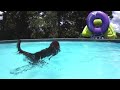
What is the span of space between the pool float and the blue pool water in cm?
76

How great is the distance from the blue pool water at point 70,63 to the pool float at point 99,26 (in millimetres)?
757

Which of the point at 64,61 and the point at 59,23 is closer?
the point at 64,61

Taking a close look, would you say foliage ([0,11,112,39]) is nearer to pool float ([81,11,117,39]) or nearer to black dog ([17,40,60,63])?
pool float ([81,11,117,39])

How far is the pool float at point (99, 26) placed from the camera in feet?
34.8

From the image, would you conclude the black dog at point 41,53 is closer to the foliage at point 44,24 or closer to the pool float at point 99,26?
the foliage at point 44,24

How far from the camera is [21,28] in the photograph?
1042 cm

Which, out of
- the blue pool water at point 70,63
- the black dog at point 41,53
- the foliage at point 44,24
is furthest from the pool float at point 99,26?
the black dog at point 41,53

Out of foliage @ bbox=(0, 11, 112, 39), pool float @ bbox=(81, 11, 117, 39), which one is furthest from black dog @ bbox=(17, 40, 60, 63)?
pool float @ bbox=(81, 11, 117, 39)

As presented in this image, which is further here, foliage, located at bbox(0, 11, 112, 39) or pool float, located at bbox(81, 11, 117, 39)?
pool float, located at bbox(81, 11, 117, 39)

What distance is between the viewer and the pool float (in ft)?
34.8
